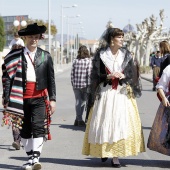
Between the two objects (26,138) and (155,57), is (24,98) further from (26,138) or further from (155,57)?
(155,57)

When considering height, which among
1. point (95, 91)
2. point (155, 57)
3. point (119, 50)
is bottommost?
point (155, 57)

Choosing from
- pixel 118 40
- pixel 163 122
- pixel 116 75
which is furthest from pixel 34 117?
pixel 163 122

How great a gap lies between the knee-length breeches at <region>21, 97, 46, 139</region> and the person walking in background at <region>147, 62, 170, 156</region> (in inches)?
56.1

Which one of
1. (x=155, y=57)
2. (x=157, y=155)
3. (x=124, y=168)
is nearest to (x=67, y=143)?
(x=157, y=155)

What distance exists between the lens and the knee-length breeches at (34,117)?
7492mm

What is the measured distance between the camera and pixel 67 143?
10242 millimetres

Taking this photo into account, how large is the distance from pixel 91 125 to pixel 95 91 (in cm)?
44

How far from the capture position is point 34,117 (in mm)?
7504

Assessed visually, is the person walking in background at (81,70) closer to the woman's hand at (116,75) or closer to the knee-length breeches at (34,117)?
the woman's hand at (116,75)

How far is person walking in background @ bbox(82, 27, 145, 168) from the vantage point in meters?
7.72

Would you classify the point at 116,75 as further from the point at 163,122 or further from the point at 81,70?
the point at 81,70

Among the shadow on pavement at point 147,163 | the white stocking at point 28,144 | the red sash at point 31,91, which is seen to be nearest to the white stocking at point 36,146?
the white stocking at point 28,144

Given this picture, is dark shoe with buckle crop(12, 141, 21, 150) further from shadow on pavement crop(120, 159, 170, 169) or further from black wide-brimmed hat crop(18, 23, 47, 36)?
black wide-brimmed hat crop(18, 23, 47, 36)

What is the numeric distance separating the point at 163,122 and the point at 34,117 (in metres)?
1.62
